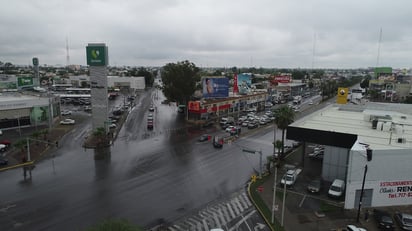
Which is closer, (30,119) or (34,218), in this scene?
(34,218)

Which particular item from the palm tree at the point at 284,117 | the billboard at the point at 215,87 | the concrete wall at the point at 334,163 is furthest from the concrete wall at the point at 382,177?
the billboard at the point at 215,87

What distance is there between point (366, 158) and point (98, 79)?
43.5m

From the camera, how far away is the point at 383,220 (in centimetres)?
2203

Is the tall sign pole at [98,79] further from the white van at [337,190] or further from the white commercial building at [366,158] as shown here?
the white van at [337,190]

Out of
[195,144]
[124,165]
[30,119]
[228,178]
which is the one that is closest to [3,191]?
[124,165]

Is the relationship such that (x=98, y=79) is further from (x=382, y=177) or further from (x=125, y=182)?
(x=382, y=177)

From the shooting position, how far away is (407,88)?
10544 centimetres

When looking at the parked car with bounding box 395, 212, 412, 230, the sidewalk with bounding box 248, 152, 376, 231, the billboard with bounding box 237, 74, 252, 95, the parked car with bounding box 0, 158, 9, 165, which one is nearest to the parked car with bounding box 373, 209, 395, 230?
the sidewalk with bounding box 248, 152, 376, 231

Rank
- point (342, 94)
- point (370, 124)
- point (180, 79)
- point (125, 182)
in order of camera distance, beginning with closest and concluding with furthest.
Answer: point (125, 182)
point (370, 124)
point (342, 94)
point (180, 79)

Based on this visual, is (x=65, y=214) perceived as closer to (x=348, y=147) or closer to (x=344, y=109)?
(x=348, y=147)

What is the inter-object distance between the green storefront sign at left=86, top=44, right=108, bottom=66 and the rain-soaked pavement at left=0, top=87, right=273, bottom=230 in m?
13.8

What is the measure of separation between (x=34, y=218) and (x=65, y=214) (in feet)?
7.67

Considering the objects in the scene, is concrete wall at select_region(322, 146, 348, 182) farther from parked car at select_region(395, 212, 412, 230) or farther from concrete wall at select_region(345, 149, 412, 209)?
parked car at select_region(395, 212, 412, 230)

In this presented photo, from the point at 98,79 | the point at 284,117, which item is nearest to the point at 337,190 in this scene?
the point at 284,117
